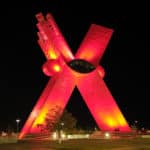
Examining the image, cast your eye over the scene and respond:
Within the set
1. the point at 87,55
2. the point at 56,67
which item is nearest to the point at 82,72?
the point at 87,55

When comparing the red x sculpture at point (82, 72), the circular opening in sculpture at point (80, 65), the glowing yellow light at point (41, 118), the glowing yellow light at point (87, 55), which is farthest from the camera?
the glowing yellow light at point (87, 55)

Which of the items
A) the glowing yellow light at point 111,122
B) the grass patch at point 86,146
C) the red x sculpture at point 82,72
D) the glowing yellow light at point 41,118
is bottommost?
the grass patch at point 86,146

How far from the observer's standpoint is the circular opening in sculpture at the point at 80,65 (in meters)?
36.9

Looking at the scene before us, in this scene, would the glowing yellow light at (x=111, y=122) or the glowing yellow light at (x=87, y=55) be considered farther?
the glowing yellow light at (x=87, y=55)

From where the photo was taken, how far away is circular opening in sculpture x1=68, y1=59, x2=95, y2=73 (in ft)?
121

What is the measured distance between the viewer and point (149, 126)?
299ft

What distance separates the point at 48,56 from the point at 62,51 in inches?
70.4

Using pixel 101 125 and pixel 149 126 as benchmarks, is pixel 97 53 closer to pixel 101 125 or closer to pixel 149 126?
pixel 101 125

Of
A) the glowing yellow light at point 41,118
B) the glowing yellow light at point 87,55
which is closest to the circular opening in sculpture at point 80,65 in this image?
the glowing yellow light at point 87,55

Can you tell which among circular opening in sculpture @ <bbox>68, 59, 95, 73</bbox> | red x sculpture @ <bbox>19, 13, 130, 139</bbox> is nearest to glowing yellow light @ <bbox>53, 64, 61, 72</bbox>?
red x sculpture @ <bbox>19, 13, 130, 139</bbox>

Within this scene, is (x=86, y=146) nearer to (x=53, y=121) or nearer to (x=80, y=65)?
(x=53, y=121)

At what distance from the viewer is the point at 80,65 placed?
37.1 meters

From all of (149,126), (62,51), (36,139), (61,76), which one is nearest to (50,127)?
(36,139)

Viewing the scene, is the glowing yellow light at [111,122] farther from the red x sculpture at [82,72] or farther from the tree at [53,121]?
the tree at [53,121]
